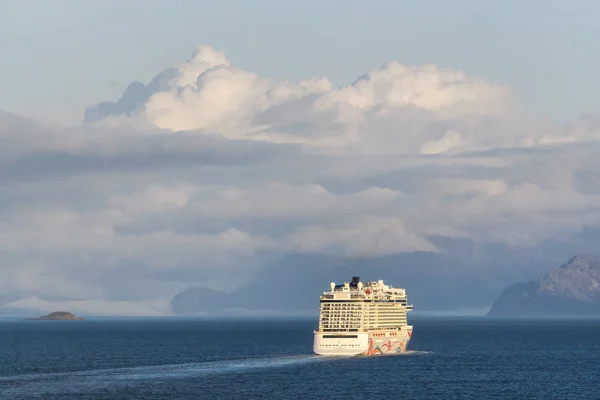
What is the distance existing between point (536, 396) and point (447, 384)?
67.1ft

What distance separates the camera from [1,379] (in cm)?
19825

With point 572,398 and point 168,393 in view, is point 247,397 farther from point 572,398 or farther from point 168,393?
point 572,398

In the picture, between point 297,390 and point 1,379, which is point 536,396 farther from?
point 1,379

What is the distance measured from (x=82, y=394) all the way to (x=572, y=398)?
269 ft

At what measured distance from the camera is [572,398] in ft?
560

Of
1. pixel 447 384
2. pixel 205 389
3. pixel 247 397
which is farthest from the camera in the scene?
pixel 447 384

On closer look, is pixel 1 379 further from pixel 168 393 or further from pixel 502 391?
pixel 502 391

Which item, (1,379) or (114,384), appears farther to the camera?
(1,379)

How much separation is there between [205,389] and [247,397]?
13.7m

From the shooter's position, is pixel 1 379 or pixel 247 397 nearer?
pixel 247 397

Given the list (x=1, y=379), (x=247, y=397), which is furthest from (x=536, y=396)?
(x=1, y=379)

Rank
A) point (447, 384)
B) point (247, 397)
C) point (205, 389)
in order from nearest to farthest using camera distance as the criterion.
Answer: point (247, 397), point (205, 389), point (447, 384)

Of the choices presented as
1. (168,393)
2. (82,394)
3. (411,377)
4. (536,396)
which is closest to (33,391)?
(82,394)

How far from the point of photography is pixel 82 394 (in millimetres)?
167625
